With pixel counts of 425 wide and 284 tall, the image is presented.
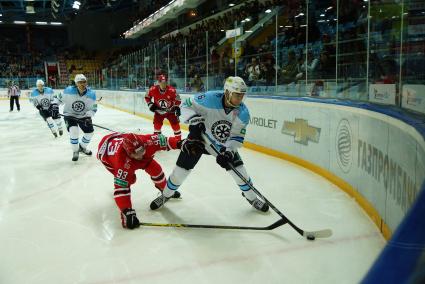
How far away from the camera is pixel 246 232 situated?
3.00 metres

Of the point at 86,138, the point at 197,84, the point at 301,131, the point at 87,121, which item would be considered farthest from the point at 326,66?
the point at 197,84

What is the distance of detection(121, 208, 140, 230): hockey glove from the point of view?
9.97ft

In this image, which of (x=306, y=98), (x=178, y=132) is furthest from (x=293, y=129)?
(x=178, y=132)

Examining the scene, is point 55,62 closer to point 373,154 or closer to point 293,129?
point 293,129

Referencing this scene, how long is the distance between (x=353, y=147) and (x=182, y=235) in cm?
185

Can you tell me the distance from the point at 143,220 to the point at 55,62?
29.8 meters

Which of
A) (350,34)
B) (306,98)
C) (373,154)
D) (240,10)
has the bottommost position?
(373,154)

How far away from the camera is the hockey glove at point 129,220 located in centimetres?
304

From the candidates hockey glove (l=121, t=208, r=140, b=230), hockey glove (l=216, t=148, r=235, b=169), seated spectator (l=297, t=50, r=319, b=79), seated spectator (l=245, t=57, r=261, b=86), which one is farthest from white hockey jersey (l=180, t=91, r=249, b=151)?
seated spectator (l=245, t=57, r=261, b=86)

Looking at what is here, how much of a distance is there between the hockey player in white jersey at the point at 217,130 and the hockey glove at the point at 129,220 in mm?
479

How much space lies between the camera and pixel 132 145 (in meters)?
3.03

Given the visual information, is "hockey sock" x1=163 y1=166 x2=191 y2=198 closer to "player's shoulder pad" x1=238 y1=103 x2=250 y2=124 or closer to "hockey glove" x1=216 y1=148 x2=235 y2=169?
"hockey glove" x1=216 y1=148 x2=235 y2=169

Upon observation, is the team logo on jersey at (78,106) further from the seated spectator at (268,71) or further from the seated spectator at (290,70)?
the seated spectator at (290,70)

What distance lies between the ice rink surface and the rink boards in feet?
0.60
